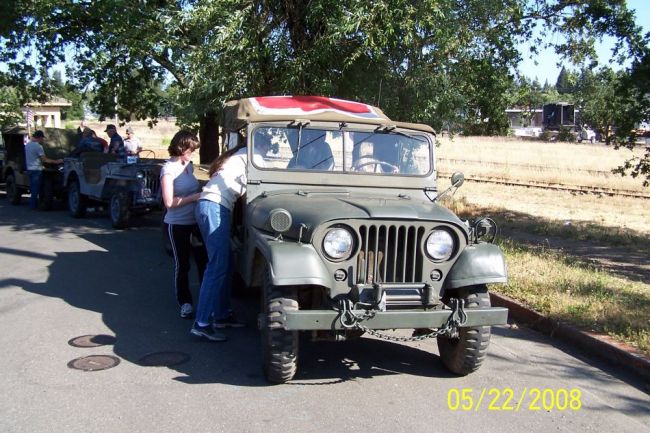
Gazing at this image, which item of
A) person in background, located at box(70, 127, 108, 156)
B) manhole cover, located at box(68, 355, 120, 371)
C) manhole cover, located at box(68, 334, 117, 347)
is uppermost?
person in background, located at box(70, 127, 108, 156)

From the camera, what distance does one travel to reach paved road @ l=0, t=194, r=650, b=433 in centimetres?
404

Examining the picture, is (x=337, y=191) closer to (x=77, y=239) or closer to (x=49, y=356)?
(x=49, y=356)

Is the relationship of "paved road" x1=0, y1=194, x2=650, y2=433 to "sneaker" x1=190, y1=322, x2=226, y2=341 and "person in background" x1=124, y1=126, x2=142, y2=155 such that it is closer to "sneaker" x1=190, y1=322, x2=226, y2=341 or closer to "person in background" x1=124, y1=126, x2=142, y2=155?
"sneaker" x1=190, y1=322, x2=226, y2=341

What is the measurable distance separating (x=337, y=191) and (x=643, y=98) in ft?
29.4

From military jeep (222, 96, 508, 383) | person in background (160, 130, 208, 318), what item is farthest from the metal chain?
person in background (160, 130, 208, 318)

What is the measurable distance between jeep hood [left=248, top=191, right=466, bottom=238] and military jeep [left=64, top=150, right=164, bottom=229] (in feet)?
23.7

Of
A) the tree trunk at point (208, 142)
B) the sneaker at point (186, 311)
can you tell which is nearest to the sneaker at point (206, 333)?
the sneaker at point (186, 311)

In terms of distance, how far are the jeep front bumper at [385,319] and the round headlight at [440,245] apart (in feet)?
1.40

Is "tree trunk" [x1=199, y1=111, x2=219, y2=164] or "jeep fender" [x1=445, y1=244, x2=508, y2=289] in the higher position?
"tree trunk" [x1=199, y1=111, x2=219, y2=164]

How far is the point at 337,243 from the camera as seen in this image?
439cm

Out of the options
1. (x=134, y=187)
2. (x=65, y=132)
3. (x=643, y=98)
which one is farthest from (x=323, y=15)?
(x=65, y=132)

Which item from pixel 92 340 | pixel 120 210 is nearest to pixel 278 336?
pixel 92 340

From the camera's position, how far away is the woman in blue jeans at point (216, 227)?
5.35 meters
